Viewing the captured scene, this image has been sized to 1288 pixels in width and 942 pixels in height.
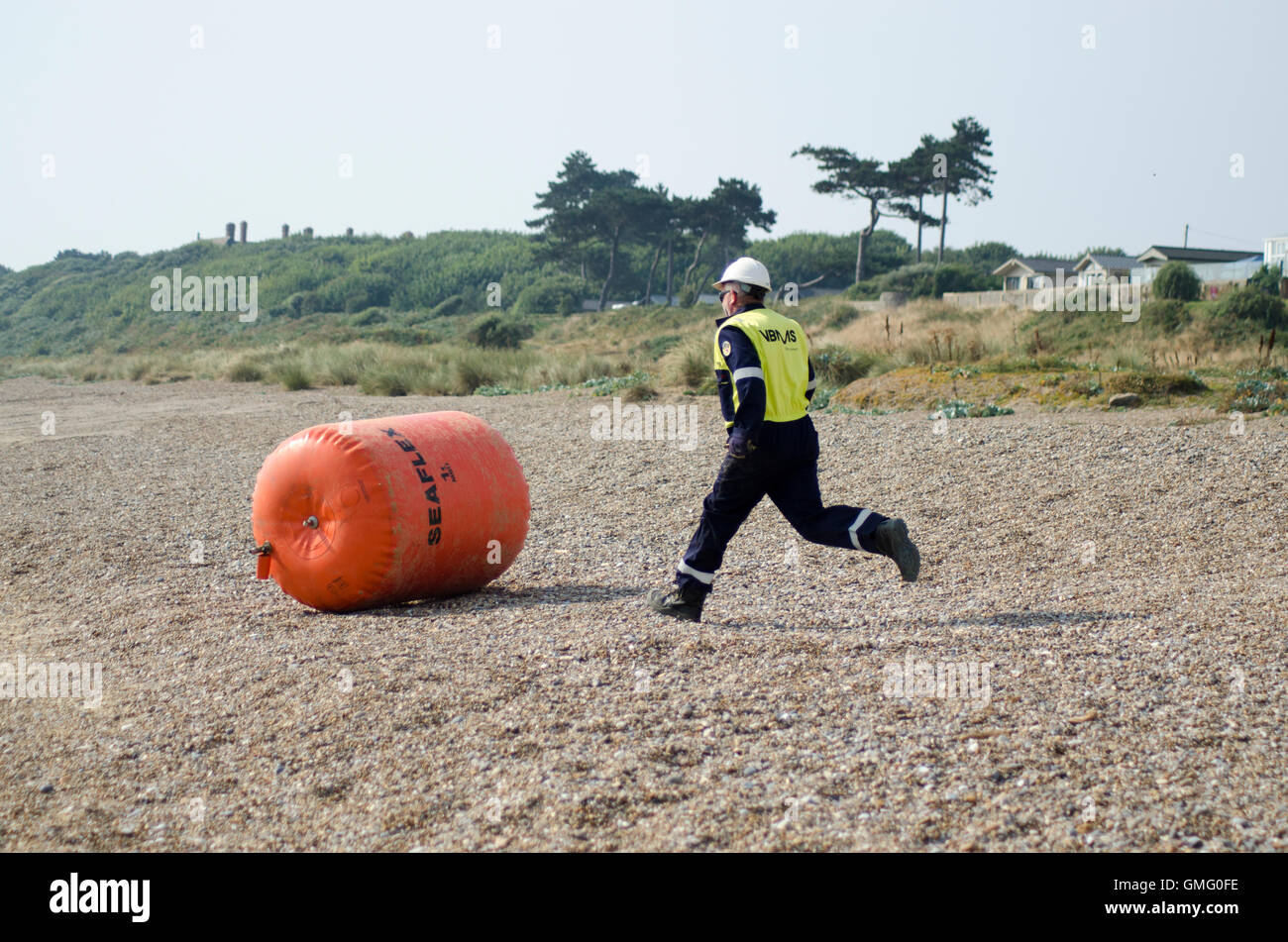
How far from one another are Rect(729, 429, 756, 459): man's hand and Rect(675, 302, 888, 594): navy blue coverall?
1cm

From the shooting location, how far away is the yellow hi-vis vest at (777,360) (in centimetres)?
533

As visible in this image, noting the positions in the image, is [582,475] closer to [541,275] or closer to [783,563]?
[783,563]

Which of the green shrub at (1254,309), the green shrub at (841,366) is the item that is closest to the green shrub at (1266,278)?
the green shrub at (1254,309)

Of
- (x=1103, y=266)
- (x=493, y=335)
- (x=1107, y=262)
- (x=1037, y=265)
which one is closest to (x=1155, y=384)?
(x=493, y=335)

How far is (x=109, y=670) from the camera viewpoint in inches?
195

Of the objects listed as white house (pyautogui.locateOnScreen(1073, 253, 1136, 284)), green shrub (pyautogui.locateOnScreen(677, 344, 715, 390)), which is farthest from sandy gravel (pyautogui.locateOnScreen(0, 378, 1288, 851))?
white house (pyautogui.locateOnScreen(1073, 253, 1136, 284))

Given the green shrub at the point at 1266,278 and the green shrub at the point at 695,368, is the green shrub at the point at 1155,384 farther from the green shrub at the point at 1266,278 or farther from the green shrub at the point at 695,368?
the green shrub at the point at 1266,278

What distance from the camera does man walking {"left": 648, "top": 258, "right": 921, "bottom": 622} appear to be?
17.4ft

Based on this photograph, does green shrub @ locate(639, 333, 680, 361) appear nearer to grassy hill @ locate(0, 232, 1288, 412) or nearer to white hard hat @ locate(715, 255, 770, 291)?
grassy hill @ locate(0, 232, 1288, 412)

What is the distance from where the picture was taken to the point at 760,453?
17.7 ft

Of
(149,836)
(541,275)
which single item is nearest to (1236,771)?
(149,836)

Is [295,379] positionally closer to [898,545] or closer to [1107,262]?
[898,545]

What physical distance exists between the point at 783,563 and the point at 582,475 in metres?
4.03

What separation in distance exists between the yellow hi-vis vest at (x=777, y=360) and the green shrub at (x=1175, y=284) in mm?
31575
